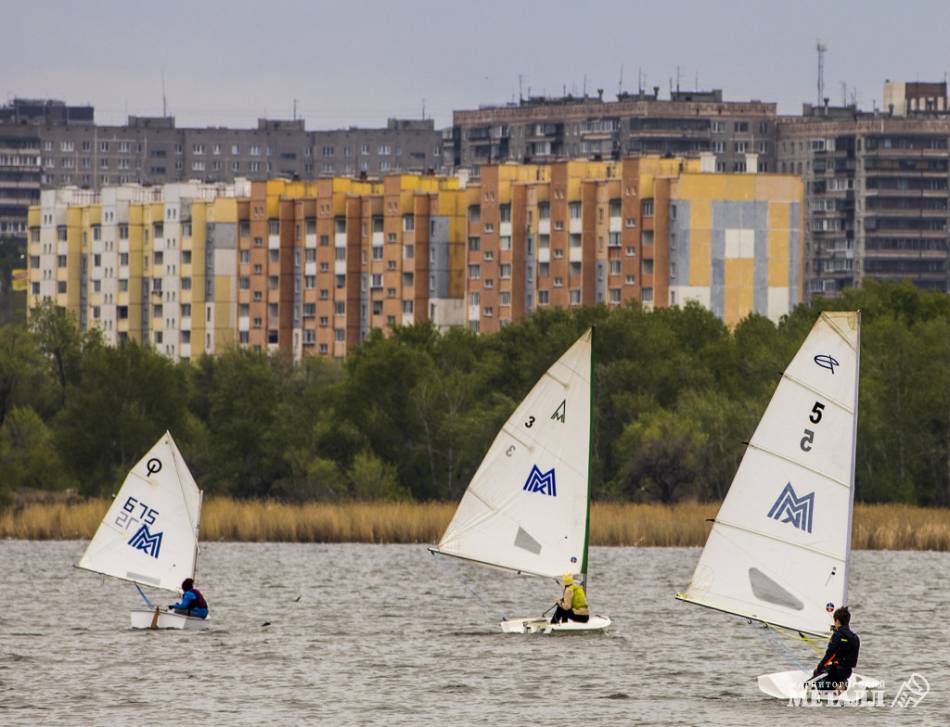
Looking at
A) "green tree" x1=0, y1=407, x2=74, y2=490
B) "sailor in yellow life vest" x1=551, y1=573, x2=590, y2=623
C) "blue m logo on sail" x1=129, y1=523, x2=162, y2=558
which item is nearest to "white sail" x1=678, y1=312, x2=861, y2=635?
"sailor in yellow life vest" x1=551, y1=573, x2=590, y2=623

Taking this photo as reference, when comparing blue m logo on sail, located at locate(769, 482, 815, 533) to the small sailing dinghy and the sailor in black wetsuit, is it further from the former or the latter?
the small sailing dinghy

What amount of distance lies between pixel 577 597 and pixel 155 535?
492 inches

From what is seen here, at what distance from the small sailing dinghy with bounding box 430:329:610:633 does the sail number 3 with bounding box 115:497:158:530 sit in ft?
32.6

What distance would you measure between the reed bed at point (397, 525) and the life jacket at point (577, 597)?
42478 millimetres

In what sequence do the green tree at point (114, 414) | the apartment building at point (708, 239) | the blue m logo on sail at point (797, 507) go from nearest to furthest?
the blue m logo on sail at point (797, 507) < the green tree at point (114, 414) < the apartment building at point (708, 239)

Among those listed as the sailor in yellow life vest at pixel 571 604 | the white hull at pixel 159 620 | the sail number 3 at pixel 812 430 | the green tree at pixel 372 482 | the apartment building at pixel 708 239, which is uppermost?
the apartment building at pixel 708 239

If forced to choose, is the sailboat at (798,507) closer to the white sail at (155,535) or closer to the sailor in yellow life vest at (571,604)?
the sailor in yellow life vest at (571,604)

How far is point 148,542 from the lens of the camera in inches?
2470

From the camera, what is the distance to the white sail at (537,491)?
5612 centimetres

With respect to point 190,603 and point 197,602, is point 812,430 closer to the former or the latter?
point 190,603

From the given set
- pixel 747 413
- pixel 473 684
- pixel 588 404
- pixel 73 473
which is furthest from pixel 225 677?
pixel 73 473

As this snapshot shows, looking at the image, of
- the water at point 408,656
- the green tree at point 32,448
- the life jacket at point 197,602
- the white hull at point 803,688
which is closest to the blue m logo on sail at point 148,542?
the life jacket at point 197,602

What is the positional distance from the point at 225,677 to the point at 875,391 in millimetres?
73978

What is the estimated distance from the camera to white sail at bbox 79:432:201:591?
62.6 metres
